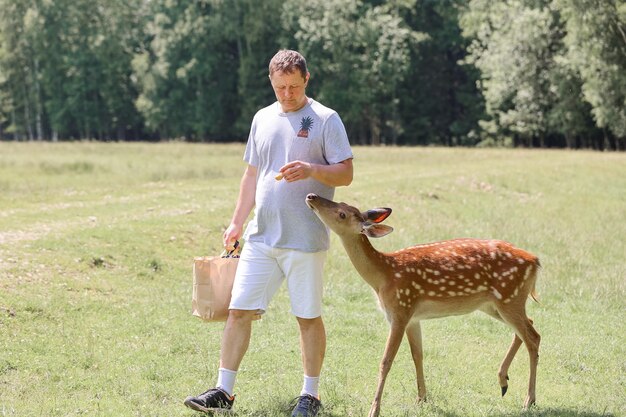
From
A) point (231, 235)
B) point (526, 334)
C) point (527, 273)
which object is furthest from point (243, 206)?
point (526, 334)

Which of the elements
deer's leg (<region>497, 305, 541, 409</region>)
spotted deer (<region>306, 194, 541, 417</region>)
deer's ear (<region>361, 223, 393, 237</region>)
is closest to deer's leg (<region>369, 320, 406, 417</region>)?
spotted deer (<region>306, 194, 541, 417</region>)

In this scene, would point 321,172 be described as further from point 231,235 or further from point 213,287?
point 213,287

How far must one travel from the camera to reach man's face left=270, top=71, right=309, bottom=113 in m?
5.66

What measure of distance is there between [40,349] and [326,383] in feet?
9.30

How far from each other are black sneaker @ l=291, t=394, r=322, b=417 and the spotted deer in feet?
1.31

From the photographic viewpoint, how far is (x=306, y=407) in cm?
595

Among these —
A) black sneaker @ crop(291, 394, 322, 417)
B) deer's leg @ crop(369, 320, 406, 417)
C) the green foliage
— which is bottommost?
black sneaker @ crop(291, 394, 322, 417)

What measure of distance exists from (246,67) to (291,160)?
5836 centimetres

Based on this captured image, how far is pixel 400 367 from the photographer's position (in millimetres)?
7816

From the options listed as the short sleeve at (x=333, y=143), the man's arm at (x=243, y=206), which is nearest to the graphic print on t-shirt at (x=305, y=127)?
the short sleeve at (x=333, y=143)

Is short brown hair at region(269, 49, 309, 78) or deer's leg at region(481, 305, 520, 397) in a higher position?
short brown hair at region(269, 49, 309, 78)

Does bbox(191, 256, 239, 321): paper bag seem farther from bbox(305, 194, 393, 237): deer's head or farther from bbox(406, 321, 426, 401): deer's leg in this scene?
bbox(406, 321, 426, 401): deer's leg

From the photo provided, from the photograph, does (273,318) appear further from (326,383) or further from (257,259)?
(257,259)

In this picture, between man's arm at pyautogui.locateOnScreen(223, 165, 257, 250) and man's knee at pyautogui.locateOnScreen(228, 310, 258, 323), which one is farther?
A: man's arm at pyautogui.locateOnScreen(223, 165, 257, 250)
